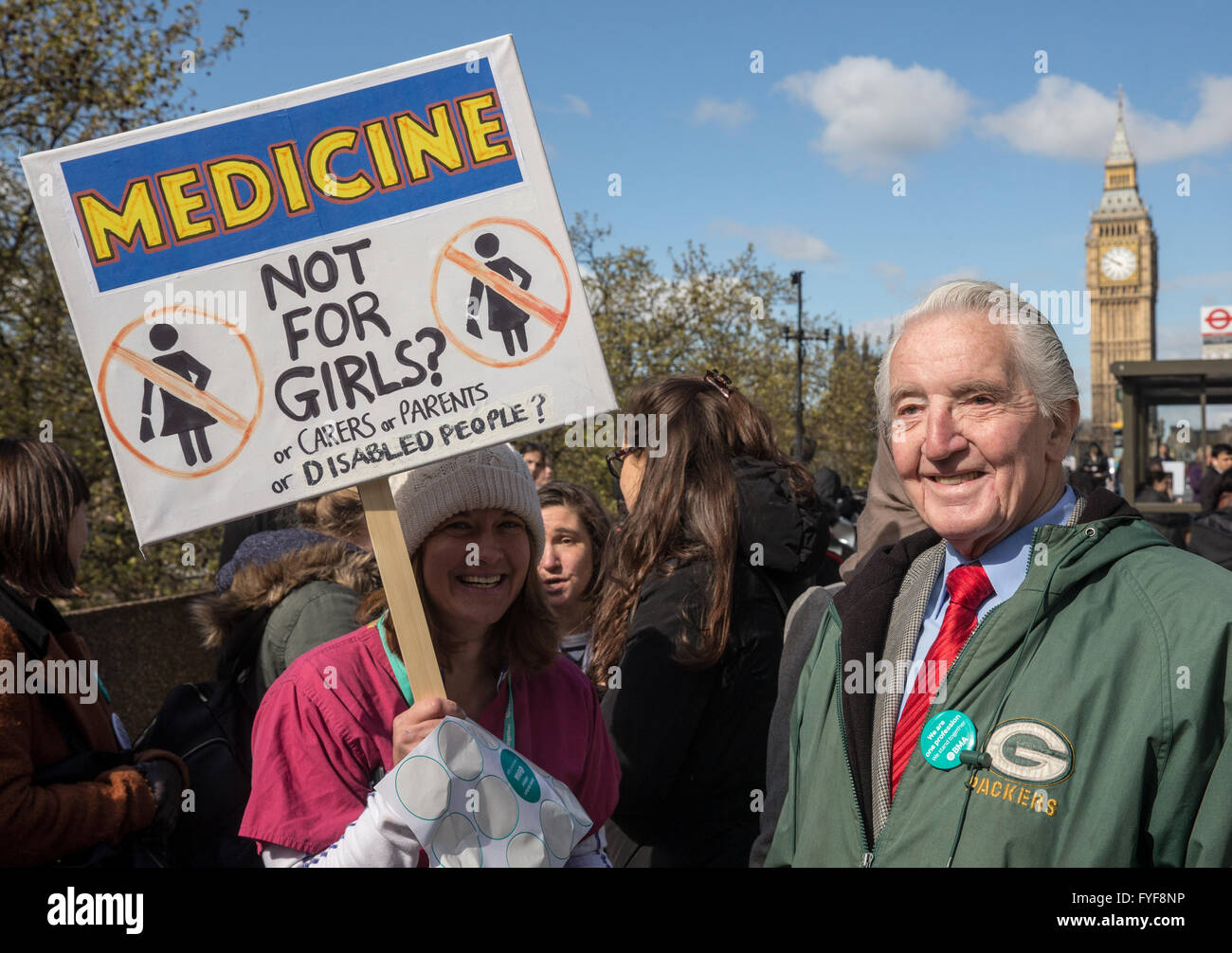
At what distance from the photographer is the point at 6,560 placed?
9.61 ft

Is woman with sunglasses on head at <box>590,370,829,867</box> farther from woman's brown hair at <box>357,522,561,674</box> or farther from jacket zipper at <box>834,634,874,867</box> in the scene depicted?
jacket zipper at <box>834,634,874,867</box>

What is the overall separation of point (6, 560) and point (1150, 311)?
155317 millimetres

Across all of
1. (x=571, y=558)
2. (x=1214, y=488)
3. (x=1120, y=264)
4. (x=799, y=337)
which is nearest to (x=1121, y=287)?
(x=1120, y=264)

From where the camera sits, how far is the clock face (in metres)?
140

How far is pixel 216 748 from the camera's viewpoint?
3.14 metres

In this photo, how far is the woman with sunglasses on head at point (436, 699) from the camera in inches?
82.3

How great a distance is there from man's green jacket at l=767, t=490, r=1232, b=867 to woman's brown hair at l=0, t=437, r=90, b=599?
2.09 meters

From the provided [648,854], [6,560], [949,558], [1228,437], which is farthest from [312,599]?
[1228,437]

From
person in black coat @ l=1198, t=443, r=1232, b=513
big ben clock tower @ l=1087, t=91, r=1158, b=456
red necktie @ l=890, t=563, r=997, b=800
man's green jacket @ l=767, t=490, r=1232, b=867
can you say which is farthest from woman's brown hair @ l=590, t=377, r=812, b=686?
big ben clock tower @ l=1087, t=91, r=1158, b=456

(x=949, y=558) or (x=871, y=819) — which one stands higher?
(x=949, y=558)

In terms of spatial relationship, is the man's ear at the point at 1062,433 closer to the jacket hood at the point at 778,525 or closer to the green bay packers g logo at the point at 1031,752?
the green bay packers g logo at the point at 1031,752

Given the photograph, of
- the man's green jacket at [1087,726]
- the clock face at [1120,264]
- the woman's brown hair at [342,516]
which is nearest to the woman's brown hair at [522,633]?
the man's green jacket at [1087,726]

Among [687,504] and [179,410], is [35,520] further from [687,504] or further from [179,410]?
[687,504]
